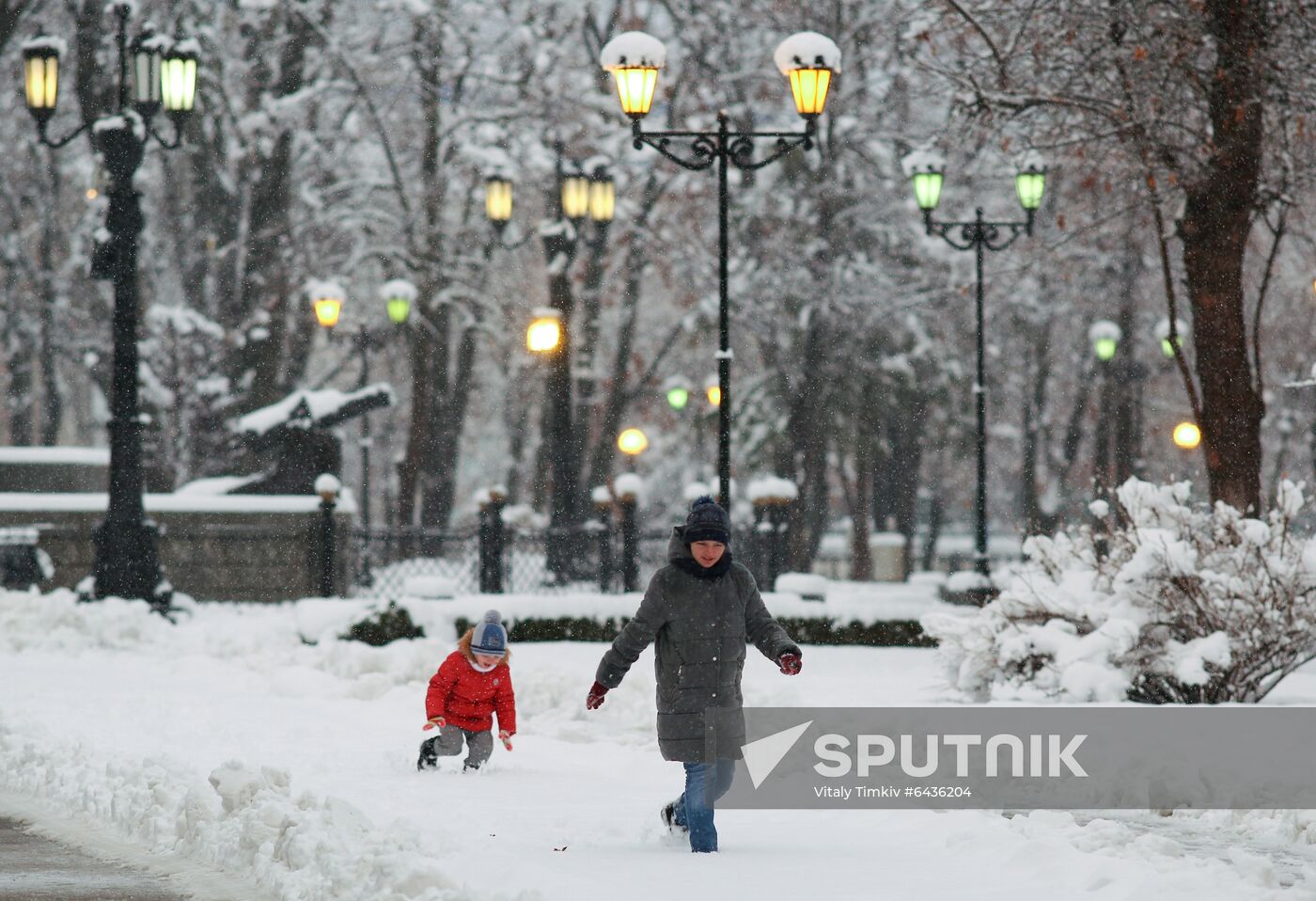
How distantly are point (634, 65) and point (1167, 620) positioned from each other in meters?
6.19

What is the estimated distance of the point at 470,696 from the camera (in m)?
9.94

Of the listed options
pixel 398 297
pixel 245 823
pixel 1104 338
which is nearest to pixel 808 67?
pixel 245 823

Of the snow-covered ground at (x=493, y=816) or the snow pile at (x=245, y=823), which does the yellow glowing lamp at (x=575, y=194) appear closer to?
the snow-covered ground at (x=493, y=816)

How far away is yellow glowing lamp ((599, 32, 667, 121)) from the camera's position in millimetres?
15258

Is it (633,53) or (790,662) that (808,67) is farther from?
(790,662)

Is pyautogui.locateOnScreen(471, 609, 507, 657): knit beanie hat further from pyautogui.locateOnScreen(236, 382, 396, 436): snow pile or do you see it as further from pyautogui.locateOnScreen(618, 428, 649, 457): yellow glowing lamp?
pyautogui.locateOnScreen(618, 428, 649, 457): yellow glowing lamp

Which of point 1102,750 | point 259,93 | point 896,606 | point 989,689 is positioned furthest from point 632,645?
point 259,93

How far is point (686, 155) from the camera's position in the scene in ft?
116

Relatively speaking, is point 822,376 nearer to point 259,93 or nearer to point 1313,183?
point 259,93

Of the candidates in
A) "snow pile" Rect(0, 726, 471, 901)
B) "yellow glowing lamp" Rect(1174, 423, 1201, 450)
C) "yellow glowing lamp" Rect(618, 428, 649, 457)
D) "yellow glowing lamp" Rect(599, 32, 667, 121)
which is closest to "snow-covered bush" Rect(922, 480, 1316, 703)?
"yellow glowing lamp" Rect(599, 32, 667, 121)

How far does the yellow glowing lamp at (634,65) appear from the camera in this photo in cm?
1526

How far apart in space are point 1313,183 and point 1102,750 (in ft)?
29.5

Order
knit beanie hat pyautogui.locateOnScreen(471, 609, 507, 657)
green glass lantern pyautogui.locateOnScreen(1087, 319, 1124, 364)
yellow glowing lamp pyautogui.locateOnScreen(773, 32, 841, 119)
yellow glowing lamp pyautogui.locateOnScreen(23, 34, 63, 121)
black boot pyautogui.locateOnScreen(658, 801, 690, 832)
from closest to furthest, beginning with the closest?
black boot pyautogui.locateOnScreen(658, 801, 690, 832), knit beanie hat pyautogui.locateOnScreen(471, 609, 507, 657), yellow glowing lamp pyautogui.locateOnScreen(773, 32, 841, 119), yellow glowing lamp pyautogui.locateOnScreen(23, 34, 63, 121), green glass lantern pyautogui.locateOnScreen(1087, 319, 1124, 364)

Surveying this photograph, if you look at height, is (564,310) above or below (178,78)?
below
